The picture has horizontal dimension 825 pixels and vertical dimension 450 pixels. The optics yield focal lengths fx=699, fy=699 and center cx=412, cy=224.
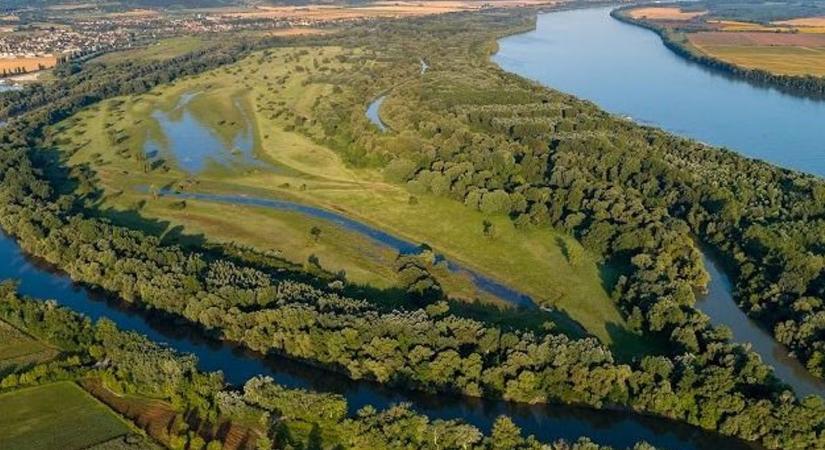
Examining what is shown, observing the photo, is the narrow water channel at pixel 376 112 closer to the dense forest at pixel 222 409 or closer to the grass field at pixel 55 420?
the dense forest at pixel 222 409

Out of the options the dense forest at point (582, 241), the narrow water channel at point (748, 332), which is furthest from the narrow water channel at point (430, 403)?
the narrow water channel at point (748, 332)

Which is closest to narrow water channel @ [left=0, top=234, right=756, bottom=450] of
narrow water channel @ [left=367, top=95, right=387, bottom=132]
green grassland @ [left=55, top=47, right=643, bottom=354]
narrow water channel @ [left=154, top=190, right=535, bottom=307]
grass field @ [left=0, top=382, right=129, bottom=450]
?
grass field @ [left=0, top=382, right=129, bottom=450]

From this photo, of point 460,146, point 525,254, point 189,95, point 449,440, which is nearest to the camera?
point 449,440

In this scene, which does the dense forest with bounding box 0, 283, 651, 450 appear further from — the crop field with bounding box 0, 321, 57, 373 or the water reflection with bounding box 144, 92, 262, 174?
the water reflection with bounding box 144, 92, 262, 174

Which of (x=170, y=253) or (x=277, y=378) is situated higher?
(x=170, y=253)

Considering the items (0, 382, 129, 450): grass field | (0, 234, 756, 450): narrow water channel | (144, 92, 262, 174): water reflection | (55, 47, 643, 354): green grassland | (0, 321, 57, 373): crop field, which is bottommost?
(0, 234, 756, 450): narrow water channel

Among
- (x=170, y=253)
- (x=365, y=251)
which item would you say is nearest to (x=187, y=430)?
(x=170, y=253)

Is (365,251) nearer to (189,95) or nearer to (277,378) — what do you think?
(277,378)
